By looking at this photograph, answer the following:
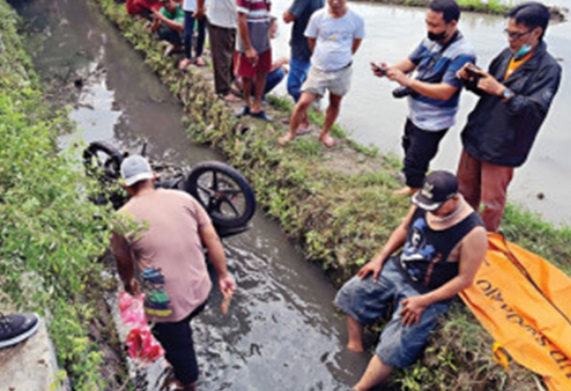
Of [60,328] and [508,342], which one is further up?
[60,328]

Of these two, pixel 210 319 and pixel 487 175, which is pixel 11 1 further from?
pixel 487 175

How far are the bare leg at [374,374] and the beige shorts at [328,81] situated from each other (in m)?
3.12

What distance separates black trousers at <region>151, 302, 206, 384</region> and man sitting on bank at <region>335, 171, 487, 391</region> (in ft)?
4.13

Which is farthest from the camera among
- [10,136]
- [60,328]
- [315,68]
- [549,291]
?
[315,68]

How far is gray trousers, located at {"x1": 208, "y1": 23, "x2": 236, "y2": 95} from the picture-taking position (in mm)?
6453

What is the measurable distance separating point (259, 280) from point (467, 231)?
219 cm

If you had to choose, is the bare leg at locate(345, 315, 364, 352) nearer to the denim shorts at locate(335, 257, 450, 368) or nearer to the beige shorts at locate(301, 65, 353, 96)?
the denim shorts at locate(335, 257, 450, 368)

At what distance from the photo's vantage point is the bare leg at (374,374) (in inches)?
141

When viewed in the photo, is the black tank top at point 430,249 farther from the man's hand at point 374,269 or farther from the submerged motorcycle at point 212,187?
the submerged motorcycle at point 212,187

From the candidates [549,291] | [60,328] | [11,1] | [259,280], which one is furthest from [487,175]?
[11,1]

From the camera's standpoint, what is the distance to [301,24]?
616 centimetres

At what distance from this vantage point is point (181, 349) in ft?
11.1

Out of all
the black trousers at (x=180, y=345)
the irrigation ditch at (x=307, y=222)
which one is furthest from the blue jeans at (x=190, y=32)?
the black trousers at (x=180, y=345)

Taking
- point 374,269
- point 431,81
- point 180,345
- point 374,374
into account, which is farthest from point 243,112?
point 374,374
